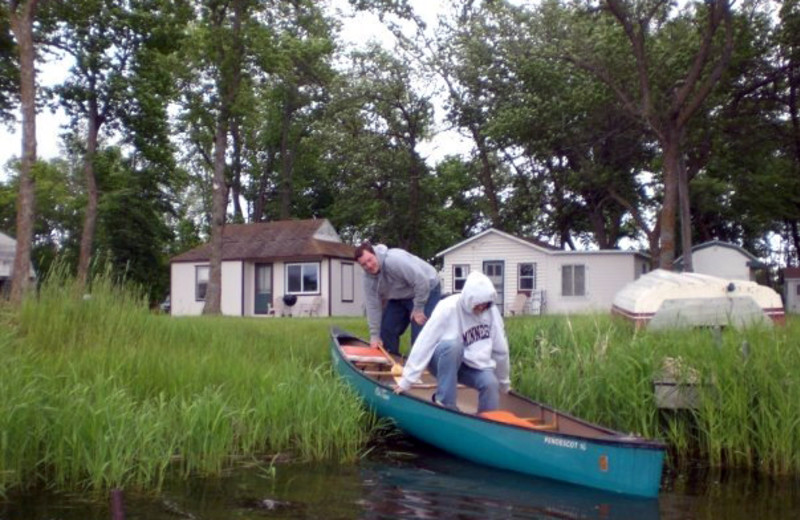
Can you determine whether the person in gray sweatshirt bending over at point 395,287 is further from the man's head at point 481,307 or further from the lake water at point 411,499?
the lake water at point 411,499

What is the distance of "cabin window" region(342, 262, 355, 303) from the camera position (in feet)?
109

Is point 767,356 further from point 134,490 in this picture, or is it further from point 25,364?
point 25,364

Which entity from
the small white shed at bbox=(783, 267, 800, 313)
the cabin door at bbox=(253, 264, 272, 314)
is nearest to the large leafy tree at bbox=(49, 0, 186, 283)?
the cabin door at bbox=(253, 264, 272, 314)

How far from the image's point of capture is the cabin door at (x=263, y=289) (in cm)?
3394

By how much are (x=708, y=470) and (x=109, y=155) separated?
26.6 m

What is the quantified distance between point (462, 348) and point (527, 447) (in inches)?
47.0

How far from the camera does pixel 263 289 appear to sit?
112ft

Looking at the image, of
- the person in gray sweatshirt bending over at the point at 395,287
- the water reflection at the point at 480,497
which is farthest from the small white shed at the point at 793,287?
the water reflection at the point at 480,497

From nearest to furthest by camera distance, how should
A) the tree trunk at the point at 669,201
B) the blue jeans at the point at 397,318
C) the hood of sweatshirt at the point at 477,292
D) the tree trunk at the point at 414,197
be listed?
the hood of sweatshirt at the point at 477,292
the blue jeans at the point at 397,318
the tree trunk at the point at 669,201
the tree trunk at the point at 414,197

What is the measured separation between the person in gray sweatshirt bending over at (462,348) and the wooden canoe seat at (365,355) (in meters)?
2.32

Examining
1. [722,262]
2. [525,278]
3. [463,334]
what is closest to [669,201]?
[722,262]

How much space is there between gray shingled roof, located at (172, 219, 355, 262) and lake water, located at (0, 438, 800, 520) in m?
24.2

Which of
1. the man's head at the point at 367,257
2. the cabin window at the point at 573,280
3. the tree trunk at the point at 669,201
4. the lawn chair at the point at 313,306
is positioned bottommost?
the lawn chair at the point at 313,306

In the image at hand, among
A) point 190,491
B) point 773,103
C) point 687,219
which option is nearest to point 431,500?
point 190,491
